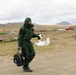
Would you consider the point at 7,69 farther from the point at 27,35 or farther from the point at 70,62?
the point at 70,62

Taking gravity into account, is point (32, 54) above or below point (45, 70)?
above

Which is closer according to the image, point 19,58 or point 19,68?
point 19,58

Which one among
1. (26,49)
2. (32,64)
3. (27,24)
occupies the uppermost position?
(27,24)

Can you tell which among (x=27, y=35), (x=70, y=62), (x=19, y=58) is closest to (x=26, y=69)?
(x=19, y=58)

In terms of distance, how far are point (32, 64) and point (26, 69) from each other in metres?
1.92

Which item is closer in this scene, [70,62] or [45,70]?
[45,70]

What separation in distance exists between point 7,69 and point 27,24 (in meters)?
2.27

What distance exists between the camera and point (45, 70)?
36.4ft

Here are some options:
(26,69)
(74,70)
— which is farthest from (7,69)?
(74,70)

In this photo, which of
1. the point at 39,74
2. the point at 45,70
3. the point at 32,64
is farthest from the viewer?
the point at 32,64

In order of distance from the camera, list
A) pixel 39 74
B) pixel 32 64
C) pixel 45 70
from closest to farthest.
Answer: pixel 39 74
pixel 45 70
pixel 32 64

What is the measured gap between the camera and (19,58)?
10.6m

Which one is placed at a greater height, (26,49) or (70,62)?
(26,49)

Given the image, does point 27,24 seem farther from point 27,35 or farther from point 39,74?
point 39,74
